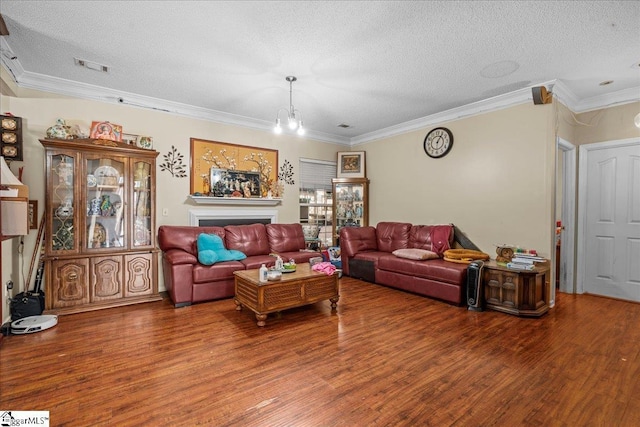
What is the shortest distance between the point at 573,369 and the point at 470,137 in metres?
3.21

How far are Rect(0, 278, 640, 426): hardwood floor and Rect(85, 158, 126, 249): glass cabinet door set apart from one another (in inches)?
34.5

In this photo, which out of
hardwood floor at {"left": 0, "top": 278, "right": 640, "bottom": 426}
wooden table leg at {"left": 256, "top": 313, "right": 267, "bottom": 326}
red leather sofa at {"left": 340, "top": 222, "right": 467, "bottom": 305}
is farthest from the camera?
red leather sofa at {"left": 340, "top": 222, "right": 467, "bottom": 305}

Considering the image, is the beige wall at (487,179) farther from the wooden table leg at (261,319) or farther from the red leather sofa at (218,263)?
the wooden table leg at (261,319)

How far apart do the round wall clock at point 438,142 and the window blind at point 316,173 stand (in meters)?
1.98

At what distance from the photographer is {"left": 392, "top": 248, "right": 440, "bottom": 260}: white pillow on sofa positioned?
419 centimetres

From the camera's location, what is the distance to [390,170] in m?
5.70

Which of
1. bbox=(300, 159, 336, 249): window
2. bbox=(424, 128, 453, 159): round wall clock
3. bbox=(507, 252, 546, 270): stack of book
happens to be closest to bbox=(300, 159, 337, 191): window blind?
bbox=(300, 159, 336, 249): window

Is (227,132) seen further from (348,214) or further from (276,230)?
(348,214)

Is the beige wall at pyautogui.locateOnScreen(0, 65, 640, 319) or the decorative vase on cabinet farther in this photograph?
the decorative vase on cabinet

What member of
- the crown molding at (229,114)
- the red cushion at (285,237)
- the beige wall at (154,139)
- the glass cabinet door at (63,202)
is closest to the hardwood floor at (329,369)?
the glass cabinet door at (63,202)

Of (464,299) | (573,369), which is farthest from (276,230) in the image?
(573,369)

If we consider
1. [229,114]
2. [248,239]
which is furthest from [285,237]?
[229,114]

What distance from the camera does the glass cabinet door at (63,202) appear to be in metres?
3.41

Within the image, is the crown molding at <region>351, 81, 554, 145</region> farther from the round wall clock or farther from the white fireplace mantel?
the white fireplace mantel
